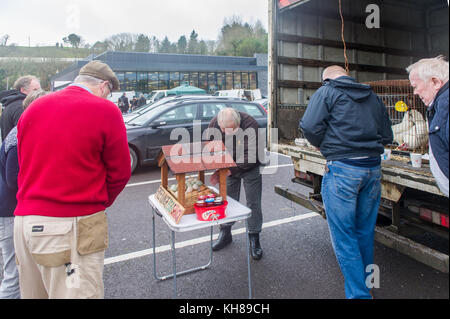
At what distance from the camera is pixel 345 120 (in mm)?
2463

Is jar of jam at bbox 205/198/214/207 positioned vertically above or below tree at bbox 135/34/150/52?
below

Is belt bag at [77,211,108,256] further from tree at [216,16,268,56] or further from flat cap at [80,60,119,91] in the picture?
tree at [216,16,268,56]

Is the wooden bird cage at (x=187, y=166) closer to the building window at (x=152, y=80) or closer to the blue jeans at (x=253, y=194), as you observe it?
the blue jeans at (x=253, y=194)

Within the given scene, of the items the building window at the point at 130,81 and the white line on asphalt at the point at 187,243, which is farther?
the building window at the point at 130,81

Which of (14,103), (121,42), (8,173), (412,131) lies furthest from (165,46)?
(8,173)

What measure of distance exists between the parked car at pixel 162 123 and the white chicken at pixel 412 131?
462 centimetres

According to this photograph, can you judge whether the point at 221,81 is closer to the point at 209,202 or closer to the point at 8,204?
the point at 209,202

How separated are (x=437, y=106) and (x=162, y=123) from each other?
6.25 meters

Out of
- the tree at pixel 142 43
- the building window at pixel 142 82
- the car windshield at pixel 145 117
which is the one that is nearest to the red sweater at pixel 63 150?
the car windshield at pixel 145 117

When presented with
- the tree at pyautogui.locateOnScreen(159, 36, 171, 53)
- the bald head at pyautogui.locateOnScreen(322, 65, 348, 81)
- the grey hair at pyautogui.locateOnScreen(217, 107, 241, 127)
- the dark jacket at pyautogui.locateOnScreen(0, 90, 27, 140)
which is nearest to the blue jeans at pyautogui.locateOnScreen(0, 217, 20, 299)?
the dark jacket at pyautogui.locateOnScreen(0, 90, 27, 140)

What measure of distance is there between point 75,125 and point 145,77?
37212 millimetres

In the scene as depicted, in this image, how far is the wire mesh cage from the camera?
3.37 metres

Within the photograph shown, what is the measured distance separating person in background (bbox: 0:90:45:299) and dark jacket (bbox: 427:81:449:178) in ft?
8.68

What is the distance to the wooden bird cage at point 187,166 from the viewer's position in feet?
8.52
